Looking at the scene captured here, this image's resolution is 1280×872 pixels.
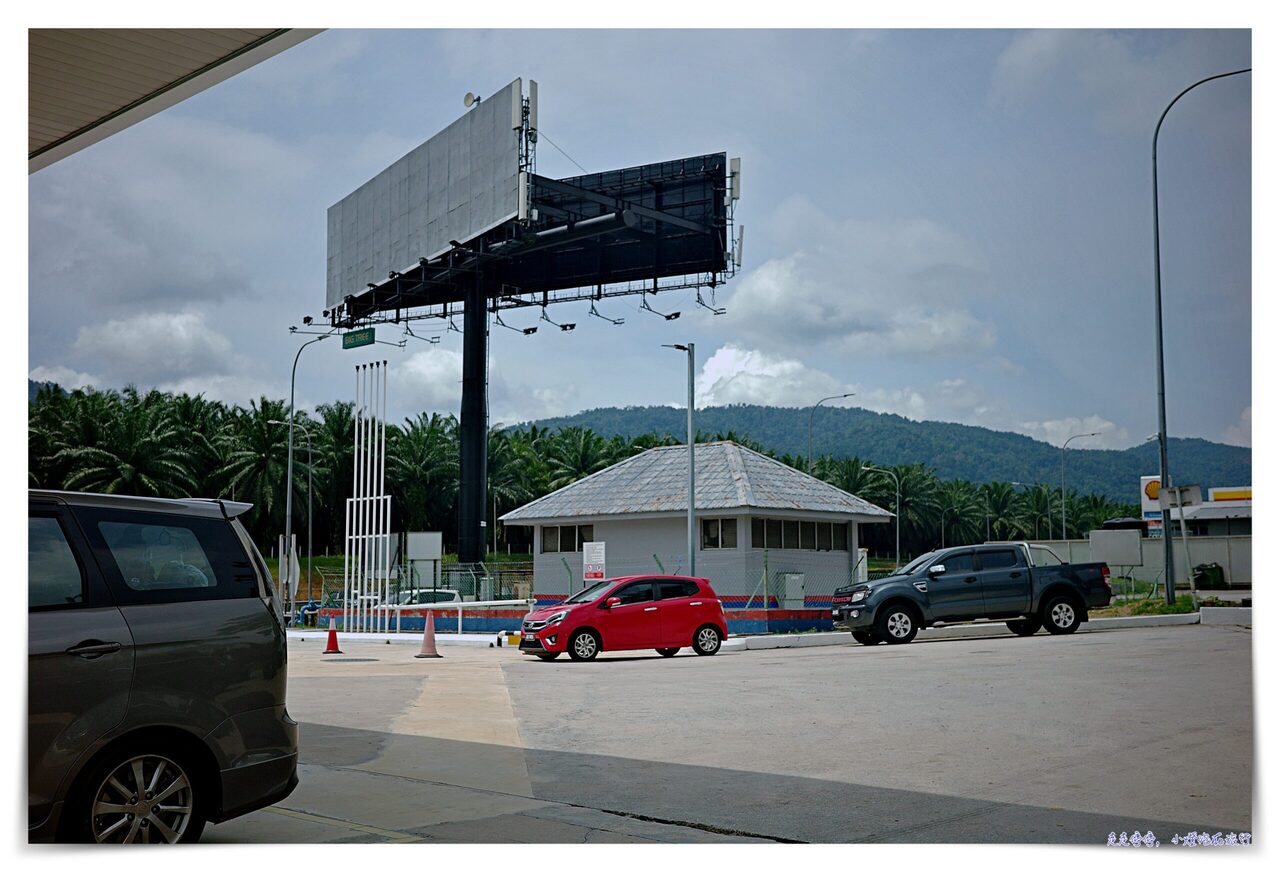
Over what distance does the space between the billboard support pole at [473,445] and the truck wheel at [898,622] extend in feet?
89.4

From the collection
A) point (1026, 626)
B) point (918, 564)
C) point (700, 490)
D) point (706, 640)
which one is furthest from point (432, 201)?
point (1026, 626)

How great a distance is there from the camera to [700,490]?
128 feet

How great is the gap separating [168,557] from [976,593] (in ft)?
64.8

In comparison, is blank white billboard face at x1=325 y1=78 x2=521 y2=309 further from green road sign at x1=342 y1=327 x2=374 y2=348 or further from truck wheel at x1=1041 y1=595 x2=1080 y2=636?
truck wheel at x1=1041 y1=595 x2=1080 y2=636

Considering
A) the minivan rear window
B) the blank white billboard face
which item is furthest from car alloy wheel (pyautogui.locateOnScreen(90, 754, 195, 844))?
the blank white billboard face

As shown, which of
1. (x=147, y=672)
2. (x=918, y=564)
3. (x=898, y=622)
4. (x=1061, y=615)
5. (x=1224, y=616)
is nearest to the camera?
(x=147, y=672)

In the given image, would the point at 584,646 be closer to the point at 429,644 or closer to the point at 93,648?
the point at 429,644

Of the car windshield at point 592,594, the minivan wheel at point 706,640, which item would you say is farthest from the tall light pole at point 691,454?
the car windshield at point 592,594

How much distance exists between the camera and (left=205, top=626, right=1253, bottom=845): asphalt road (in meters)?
7.57

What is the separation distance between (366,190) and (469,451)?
41.2ft

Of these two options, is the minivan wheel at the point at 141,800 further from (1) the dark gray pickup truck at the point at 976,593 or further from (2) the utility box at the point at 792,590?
(2) the utility box at the point at 792,590

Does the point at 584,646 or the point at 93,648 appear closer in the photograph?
the point at 93,648

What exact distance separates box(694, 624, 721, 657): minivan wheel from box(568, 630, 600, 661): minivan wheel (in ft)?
6.84

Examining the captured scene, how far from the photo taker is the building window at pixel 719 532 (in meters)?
37.9
